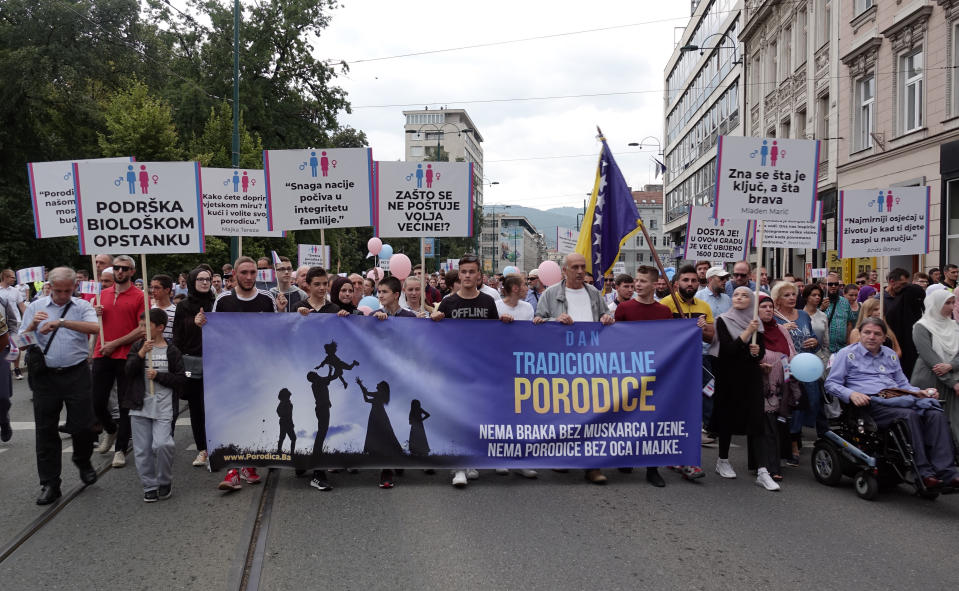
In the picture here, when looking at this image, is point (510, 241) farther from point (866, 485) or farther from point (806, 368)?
point (866, 485)

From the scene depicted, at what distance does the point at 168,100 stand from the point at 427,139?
339 ft

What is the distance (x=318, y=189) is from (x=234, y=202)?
142 inches

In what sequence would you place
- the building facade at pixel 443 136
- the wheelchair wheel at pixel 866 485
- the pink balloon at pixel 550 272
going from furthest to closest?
the building facade at pixel 443 136 < the pink balloon at pixel 550 272 < the wheelchair wheel at pixel 866 485

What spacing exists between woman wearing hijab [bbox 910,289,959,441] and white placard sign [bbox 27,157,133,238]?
9.90 metres

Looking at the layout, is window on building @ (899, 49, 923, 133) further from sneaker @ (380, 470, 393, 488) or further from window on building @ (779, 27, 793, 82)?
sneaker @ (380, 470, 393, 488)

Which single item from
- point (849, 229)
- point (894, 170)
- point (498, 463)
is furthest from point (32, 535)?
point (894, 170)

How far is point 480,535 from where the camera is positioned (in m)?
5.36

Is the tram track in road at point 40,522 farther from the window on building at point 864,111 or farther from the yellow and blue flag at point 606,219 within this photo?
the window on building at point 864,111

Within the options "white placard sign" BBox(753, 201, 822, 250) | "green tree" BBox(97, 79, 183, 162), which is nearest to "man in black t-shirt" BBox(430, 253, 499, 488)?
"white placard sign" BBox(753, 201, 822, 250)

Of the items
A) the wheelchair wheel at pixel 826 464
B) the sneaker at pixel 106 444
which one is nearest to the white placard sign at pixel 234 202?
the sneaker at pixel 106 444

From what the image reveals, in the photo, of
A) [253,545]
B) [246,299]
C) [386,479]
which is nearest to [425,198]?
[246,299]

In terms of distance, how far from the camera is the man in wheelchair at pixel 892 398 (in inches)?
238

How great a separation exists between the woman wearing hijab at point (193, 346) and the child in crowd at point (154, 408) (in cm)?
54

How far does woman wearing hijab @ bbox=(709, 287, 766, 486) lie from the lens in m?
6.93
